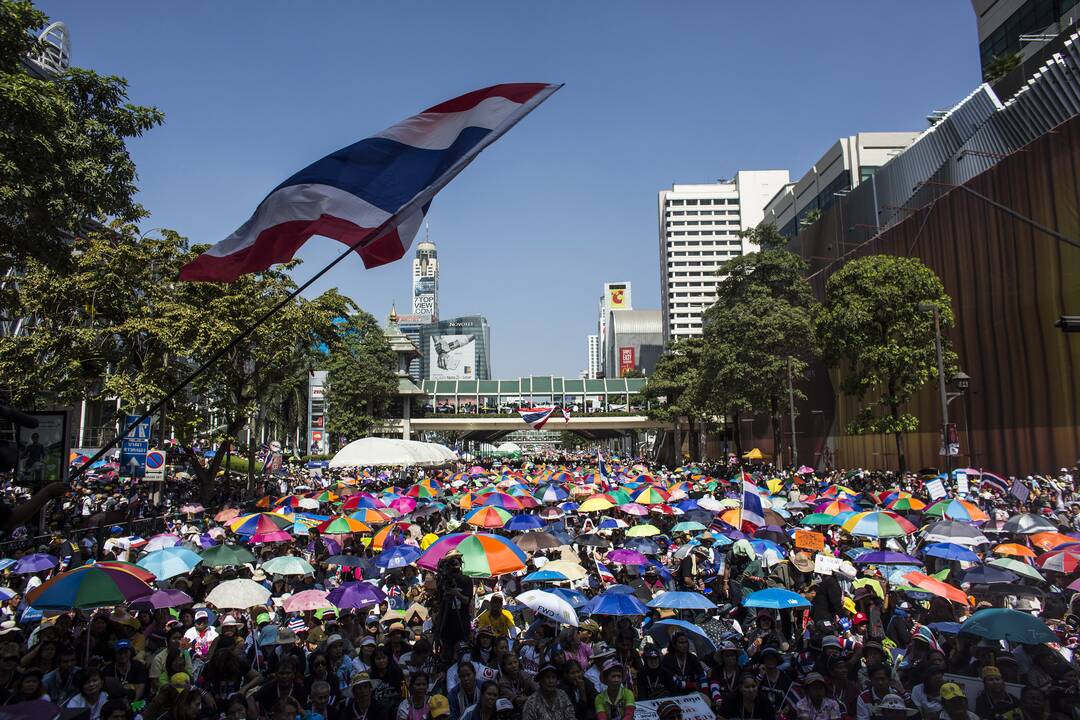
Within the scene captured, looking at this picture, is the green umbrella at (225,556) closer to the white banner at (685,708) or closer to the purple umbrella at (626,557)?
the purple umbrella at (626,557)

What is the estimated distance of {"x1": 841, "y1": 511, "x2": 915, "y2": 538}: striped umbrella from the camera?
13.6 m

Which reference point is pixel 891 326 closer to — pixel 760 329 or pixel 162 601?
pixel 760 329

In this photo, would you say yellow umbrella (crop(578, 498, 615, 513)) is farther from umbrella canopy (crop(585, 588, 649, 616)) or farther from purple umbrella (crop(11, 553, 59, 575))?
purple umbrella (crop(11, 553, 59, 575))

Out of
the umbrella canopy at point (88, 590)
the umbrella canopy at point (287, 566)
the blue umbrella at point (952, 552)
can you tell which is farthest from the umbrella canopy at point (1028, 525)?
the umbrella canopy at point (88, 590)

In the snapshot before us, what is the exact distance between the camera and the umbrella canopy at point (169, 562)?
38.4ft

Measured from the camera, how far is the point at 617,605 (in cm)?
933

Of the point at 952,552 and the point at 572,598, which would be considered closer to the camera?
the point at 572,598

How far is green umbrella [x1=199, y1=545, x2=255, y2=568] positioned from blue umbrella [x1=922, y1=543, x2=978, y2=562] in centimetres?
1056

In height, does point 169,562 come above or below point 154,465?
below

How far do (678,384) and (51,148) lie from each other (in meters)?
52.3

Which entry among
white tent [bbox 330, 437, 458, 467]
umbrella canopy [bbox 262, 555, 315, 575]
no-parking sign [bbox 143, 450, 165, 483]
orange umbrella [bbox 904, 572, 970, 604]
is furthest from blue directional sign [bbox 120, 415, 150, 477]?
orange umbrella [bbox 904, 572, 970, 604]

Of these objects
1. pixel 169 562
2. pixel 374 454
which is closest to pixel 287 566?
pixel 169 562

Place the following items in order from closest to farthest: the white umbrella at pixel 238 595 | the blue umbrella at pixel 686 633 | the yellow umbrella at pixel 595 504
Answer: the blue umbrella at pixel 686 633 → the white umbrella at pixel 238 595 → the yellow umbrella at pixel 595 504

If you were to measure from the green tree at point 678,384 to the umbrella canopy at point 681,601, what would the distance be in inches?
1702
